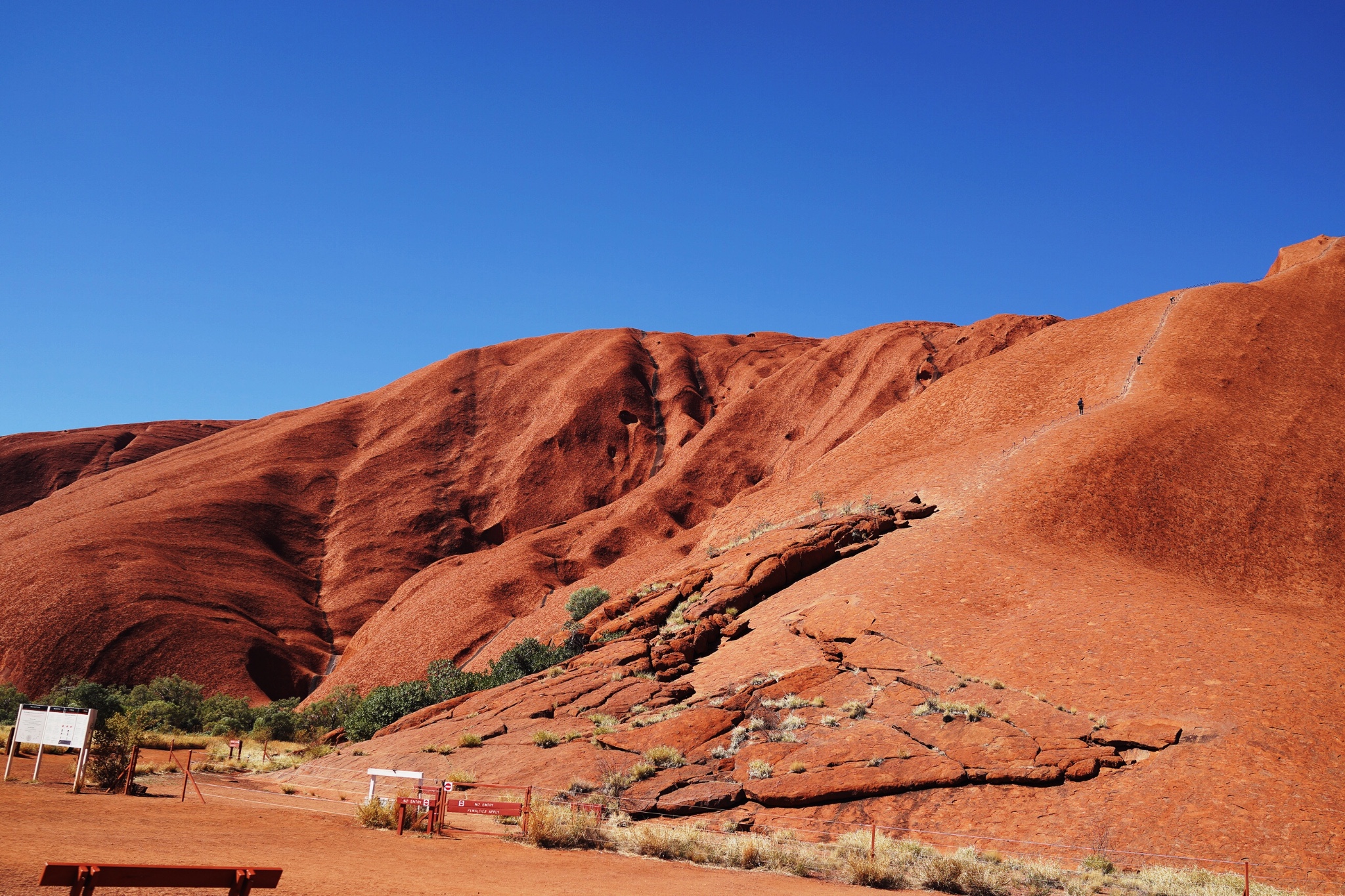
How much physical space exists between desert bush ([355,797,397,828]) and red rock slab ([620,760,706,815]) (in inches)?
169

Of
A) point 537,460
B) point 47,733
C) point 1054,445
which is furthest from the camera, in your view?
point 537,460

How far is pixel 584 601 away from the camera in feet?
126

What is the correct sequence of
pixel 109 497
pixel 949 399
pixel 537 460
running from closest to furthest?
pixel 949 399
pixel 109 497
pixel 537 460

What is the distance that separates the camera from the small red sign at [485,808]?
1547 cm

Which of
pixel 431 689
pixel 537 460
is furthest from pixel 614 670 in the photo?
pixel 537 460

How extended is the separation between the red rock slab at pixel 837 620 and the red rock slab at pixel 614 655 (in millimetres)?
4588

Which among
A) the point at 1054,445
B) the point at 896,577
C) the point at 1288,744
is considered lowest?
the point at 1288,744

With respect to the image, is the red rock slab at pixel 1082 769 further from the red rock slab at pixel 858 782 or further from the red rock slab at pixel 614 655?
the red rock slab at pixel 614 655

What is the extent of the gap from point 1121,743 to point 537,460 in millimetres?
55510

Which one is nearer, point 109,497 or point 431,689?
point 431,689

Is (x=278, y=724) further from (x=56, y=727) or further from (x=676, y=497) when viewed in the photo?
(x=676, y=497)

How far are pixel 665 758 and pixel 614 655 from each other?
720cm

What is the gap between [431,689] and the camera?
3288 centimetres

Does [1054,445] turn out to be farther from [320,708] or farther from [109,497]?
[109,497]
